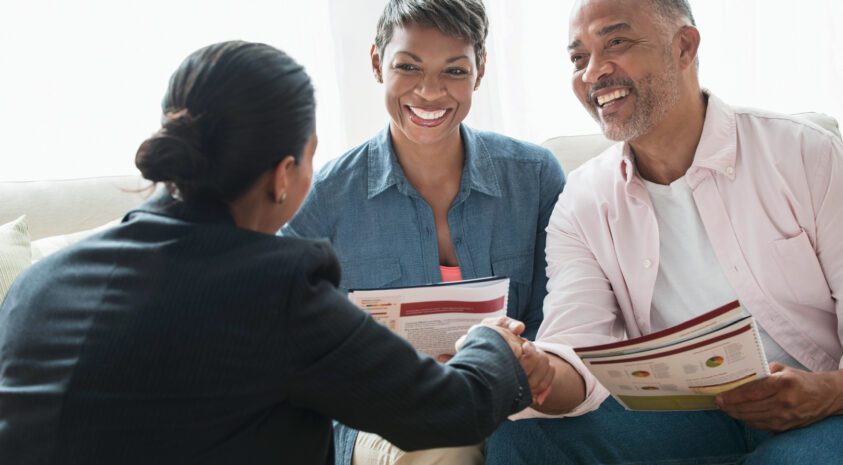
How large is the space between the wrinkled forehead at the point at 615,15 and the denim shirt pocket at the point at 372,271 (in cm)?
67

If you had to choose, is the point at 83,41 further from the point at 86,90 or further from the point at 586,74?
the point at 586,74

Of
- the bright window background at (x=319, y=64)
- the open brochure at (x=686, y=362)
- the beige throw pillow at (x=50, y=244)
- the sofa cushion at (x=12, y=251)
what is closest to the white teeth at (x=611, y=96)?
the open brochure at (x=686, y=362)

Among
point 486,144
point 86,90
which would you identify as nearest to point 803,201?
point 486,144

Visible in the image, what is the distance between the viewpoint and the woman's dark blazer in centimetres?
96

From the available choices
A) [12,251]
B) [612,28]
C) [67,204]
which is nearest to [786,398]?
[612,28]

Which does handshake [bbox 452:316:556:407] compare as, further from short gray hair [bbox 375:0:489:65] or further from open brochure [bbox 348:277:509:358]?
short gray hair [bbox 375:0:489:65]

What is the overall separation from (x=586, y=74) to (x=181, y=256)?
108cm

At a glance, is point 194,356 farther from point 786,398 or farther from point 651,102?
point 651,102

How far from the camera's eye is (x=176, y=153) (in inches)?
40.2

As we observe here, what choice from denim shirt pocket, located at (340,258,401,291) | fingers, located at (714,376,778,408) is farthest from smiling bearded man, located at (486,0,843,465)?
denim shirt pocket, located at (340,258,401,291)

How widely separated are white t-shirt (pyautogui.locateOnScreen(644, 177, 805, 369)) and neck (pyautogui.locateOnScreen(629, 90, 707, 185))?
35 mm

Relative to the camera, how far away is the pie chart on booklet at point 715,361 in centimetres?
129

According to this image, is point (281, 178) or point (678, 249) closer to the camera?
point (281, 178)

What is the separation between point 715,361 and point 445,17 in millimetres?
999
